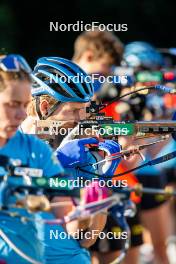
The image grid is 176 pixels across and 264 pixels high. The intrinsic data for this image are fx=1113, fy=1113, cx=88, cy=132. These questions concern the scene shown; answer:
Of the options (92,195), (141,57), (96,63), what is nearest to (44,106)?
(92,195)

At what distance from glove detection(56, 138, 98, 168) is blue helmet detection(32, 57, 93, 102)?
0.52 metres

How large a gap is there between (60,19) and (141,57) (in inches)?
155

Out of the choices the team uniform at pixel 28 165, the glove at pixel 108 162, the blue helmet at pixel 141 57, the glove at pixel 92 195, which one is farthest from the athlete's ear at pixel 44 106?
the blue helmet at pixel 141 57

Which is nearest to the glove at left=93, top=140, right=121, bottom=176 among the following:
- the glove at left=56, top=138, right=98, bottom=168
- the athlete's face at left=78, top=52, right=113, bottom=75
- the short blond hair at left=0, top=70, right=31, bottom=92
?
the glove at left=56, top=138, right=98, bottom=168

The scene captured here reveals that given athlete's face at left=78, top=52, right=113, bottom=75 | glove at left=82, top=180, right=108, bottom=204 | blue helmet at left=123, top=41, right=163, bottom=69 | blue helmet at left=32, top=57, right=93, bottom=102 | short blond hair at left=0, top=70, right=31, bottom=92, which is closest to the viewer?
glove at left=82, top=180, right=108, bottom=204

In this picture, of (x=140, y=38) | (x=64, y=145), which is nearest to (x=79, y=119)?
(x=64, y=145)

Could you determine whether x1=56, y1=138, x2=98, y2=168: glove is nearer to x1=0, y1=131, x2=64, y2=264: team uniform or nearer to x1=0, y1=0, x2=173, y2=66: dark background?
x1=0, y1=131, x2=64, y2=264: team uniform

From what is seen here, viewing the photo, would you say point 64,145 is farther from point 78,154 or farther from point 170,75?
point 170,75

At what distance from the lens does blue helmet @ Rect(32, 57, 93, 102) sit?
6469 millimetres

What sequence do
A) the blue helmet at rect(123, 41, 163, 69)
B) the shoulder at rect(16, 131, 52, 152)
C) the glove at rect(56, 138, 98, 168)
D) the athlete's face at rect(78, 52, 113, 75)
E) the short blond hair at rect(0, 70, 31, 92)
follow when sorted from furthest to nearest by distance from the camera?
1. the blue helmet at rect(123, 41, 163, 69)
2. the athlete's face at rect(78, 52, 113, 75)
3. the glove at rect(56, 138, 98, 168)
4. the shoulder at rect(16, 131, 52, 152)
5. the short blond hair at rect(0, 70, 31, 92)

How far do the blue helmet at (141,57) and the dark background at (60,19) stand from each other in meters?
2.86

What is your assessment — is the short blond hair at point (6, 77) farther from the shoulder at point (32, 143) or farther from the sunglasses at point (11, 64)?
the shoulder at point (32, 143)

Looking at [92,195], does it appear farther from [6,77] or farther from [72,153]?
[72,153]

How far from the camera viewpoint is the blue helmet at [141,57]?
36.6ft
